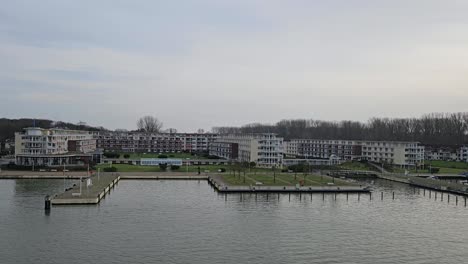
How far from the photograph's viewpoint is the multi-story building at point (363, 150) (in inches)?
2687

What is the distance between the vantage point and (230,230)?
24.6 meters

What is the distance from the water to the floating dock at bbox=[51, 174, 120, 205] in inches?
31.5

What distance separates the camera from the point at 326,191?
4019 cm

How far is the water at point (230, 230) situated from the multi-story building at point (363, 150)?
32573mm

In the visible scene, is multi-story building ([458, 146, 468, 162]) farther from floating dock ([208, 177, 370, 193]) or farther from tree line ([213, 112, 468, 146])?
floating dock ([208, 177, 370, 193])

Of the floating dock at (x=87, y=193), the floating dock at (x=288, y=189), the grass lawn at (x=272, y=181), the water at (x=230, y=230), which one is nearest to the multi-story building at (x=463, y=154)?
the grass lawn at (x=272, y=181)

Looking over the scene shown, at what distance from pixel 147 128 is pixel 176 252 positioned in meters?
121

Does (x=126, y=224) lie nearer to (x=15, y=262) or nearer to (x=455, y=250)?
(x=15, y=262)

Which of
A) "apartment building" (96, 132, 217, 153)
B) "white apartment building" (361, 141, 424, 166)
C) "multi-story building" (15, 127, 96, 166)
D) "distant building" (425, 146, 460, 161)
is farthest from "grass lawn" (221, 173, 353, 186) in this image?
"apartment building" (96, 132, 217, 153)

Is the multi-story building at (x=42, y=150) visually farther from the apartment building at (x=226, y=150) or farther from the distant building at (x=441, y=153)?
the distant building at (x=441, y=153)

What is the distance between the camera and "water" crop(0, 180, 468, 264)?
Result: 2005cm

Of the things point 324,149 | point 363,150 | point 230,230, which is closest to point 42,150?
point 230,230

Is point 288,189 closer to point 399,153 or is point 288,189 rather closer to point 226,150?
point 399,153

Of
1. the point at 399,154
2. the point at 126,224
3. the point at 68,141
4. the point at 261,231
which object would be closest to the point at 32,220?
the point at 126,224
